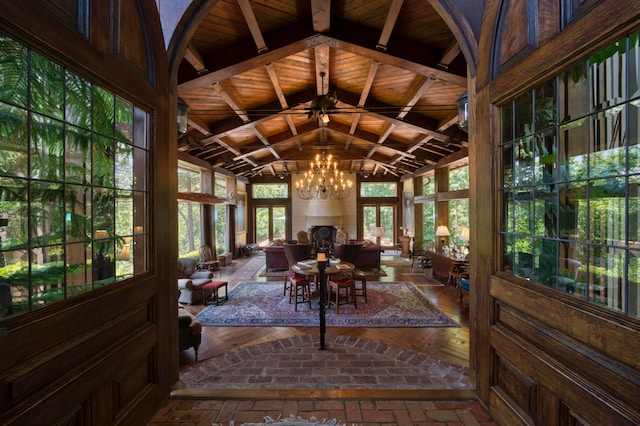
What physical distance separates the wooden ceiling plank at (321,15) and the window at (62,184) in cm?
214

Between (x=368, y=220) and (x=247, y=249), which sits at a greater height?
(x=368, y=220)

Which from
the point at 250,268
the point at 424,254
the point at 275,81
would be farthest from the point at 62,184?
the point at 424,254

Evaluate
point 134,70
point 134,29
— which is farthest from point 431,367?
point 134,29

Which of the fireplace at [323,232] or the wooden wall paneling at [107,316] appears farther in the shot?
the fireplace at [323,232]

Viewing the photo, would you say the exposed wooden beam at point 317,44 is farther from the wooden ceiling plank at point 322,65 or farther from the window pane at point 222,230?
the window pane at point 222,230

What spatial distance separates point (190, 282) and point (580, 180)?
497 cm

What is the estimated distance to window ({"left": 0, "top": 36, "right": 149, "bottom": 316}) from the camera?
947 millimetres

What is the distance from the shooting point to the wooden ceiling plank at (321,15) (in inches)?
102

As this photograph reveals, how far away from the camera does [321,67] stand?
3744 mm

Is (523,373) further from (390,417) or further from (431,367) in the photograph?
(431,367)

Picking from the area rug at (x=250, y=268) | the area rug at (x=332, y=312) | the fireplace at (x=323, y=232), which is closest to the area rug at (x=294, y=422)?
the area rug at (x=332, y=312)

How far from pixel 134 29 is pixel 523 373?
2.87 metres

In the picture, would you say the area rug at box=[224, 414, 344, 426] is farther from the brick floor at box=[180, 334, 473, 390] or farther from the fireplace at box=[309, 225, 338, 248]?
the fireplace at box=[309, 225, 338, 248]

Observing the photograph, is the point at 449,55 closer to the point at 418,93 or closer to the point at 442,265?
the point at 418,93
